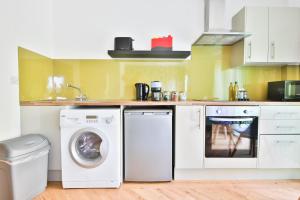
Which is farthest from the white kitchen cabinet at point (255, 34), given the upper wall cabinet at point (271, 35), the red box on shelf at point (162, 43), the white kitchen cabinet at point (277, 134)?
the red box on shelf at point (162, 43)

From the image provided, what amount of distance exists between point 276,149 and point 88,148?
2.05 metres

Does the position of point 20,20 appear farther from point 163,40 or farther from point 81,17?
point 163,40

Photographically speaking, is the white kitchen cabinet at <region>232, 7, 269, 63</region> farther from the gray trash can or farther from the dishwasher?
the gray trash can

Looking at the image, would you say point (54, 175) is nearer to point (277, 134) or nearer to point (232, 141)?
point (232, 141)

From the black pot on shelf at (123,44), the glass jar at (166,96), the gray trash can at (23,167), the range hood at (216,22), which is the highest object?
the range hood at (216,22)

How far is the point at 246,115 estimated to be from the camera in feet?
7.13

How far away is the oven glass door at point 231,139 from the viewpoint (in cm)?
220

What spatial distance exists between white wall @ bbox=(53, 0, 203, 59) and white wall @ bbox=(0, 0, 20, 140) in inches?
33.2

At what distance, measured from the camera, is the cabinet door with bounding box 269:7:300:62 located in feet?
8.06

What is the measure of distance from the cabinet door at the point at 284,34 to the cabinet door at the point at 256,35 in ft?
0.24

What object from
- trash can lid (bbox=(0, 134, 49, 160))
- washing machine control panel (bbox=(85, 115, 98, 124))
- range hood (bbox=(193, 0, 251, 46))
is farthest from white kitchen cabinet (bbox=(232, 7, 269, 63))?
trash can lid (bbox=(0, 134, 49, 160))

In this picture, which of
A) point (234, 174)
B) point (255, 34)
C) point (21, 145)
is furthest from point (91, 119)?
point (255, 34)

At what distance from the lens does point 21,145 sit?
5.47 ft

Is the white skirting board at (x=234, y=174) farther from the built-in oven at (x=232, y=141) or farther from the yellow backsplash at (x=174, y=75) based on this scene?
the yellow backsplash at (x=174, y=75)
